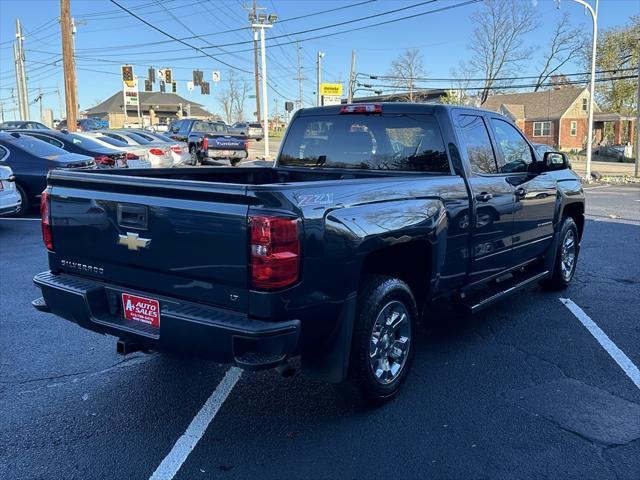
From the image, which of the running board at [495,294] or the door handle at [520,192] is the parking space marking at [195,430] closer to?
the running board at [495,294]

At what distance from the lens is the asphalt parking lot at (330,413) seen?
10.2 feet

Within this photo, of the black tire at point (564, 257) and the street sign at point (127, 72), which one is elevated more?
the street sign at point (127, 72)

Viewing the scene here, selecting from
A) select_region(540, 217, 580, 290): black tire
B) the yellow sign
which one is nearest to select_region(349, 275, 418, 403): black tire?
select_region(540, 217, 580, 290): black tire

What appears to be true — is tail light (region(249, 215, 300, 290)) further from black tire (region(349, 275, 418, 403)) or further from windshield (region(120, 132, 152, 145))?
windshield (region(120, 132, 152, 145))

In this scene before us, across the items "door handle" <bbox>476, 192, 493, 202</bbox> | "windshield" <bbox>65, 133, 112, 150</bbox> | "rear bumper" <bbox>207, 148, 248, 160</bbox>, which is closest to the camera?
"door handle" <bbox>476, 192, 493, 202</bbox>

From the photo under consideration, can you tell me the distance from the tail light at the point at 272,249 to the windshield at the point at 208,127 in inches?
952

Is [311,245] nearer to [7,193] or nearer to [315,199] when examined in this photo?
[315,199]

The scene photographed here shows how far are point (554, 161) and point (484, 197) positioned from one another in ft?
6.35

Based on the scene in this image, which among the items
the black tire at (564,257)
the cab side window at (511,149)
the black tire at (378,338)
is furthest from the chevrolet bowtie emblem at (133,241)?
the black tire at (564,257)

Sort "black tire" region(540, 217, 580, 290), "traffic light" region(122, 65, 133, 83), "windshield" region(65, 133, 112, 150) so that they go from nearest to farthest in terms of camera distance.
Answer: "black tire" region(540, 217, 580, 290), "windshield" region(65, 133, 112, 150), "traffic light" region(122, 65, 133, 83)

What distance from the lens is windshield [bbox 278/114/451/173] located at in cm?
454

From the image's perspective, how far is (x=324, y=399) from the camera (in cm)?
389

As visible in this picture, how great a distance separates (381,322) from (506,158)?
7.94ft

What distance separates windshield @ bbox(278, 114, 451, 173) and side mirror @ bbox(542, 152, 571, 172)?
163 cm
